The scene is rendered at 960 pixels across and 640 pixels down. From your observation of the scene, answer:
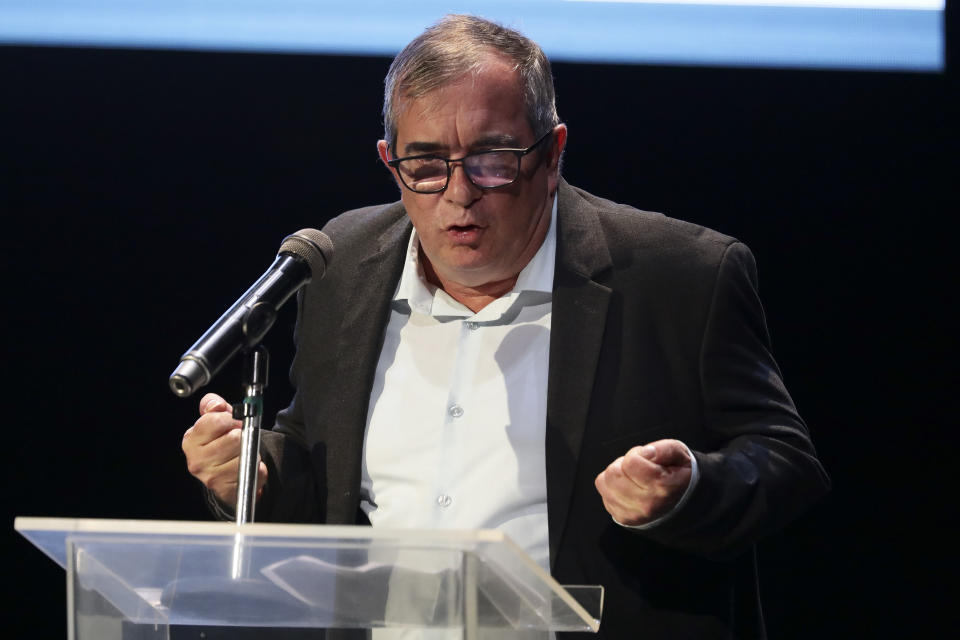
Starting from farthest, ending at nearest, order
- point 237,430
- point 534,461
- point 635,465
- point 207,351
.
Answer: point 534,461 < point 237,430 < point 635,465 < point 207,351

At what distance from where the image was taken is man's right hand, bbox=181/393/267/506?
1.63 meters

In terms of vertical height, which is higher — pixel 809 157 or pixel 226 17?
pixel 226 17

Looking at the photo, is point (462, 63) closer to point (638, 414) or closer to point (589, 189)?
point (638, 414)

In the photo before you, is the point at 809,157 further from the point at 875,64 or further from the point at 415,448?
the point at 415,448

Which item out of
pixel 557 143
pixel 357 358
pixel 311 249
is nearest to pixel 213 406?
pixel 311 249


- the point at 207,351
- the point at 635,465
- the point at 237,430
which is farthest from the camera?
the point at 237,430

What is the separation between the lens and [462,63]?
77.4 inches

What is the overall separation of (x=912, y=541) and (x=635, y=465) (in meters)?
1.87

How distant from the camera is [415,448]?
1.99 metres

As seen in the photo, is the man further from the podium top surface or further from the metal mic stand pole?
the podium top surface

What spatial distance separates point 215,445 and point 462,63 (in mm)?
803

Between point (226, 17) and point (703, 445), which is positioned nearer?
point (703, 445)

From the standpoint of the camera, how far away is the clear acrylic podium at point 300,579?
1.13m

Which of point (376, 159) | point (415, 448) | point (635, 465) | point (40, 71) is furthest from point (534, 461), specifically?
point (40, 71)
